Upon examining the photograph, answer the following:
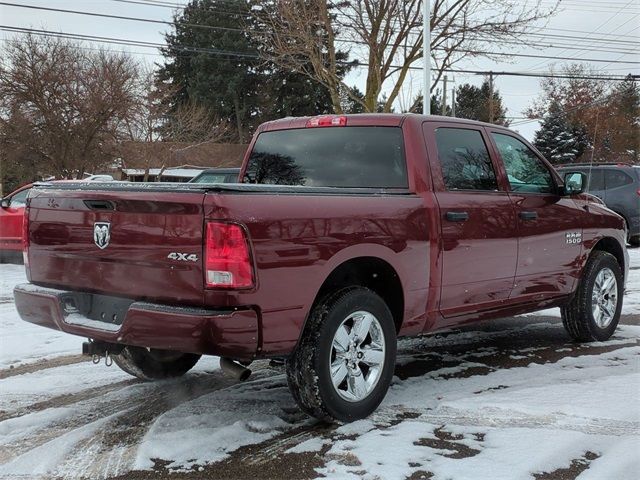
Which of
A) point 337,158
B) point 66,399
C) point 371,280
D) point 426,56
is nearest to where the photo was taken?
point 371,280

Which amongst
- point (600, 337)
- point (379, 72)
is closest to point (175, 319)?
point (600, 337)

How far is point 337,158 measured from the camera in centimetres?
463

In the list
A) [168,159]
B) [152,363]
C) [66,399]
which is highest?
[168,159]

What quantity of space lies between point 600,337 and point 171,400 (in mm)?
3904

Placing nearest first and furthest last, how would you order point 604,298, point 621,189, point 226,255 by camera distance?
point 226,255 → point 604,298 → point 621,189

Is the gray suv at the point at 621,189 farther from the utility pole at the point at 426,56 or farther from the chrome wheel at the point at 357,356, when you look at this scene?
the chrome wheel at the point at 357,356

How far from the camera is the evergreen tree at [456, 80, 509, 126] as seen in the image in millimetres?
58781

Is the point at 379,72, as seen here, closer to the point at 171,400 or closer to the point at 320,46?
the point at 320,46

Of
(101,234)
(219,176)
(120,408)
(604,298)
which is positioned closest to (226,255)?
(101,234)

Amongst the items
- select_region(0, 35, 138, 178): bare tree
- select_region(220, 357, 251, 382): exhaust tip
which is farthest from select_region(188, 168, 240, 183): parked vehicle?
select_region(0, 35, 138, 178): bare tree

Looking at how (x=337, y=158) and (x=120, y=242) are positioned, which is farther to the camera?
(x=337, y=158)

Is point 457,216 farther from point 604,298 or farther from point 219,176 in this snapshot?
point 219,176

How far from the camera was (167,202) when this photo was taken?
3309mm

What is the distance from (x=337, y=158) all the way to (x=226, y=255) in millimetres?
1712
